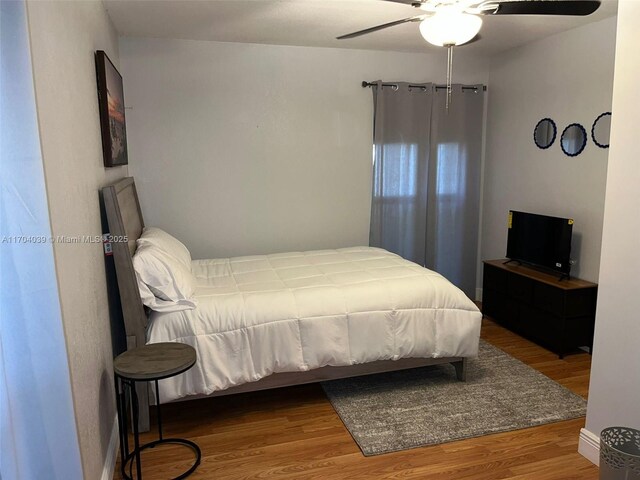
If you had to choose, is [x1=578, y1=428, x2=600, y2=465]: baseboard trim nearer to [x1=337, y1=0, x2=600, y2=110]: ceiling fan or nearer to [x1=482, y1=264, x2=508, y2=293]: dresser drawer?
Answer: [x1=482, y1=264, x2=508, y2=293]: dresser drawer

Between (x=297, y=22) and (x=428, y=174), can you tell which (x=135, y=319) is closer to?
(x=297, y=22)

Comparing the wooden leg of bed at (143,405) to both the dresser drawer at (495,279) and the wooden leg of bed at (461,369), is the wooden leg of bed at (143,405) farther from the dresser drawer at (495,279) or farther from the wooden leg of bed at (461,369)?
the dresser drawer at (495,279)

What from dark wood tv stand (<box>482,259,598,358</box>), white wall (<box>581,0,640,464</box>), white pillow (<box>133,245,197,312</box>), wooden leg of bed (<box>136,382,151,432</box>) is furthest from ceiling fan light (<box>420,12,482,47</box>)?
wooden leg of bed (<box>136,382,151,432</box>)

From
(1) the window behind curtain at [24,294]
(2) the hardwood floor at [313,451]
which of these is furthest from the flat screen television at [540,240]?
(1) the window behind curtain at [24,294]

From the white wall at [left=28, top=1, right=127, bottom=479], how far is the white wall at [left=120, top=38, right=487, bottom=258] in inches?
58.3

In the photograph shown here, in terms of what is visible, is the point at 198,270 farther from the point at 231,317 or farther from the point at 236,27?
the point at 236,27

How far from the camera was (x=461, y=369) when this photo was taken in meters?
3.26

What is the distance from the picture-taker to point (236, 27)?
3680mm

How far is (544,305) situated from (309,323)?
2.05 meters

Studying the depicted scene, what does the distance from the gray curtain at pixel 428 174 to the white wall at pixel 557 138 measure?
0.19 metres

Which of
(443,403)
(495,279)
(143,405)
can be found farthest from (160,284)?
(495,279)

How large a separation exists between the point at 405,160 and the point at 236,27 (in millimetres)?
1933

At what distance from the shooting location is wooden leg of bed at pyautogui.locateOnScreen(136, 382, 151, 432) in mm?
2609

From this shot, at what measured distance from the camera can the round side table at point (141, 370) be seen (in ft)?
6.78
